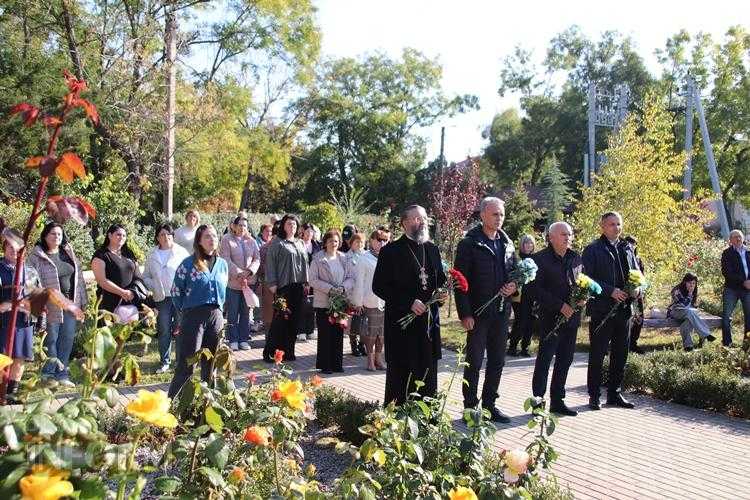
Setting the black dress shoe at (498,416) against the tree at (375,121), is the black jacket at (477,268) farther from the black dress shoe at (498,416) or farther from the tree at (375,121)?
the tree at (375,121)

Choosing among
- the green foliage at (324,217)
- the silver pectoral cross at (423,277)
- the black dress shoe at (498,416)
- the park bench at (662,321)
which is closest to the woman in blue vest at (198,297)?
the silver pectoral cross at (423,277)

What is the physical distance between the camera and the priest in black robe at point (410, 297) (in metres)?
5.92

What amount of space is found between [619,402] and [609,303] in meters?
1.18

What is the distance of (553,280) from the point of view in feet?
22.2

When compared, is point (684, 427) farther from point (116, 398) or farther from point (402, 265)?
point (116, 398)

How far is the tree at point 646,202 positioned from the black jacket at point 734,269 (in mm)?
2105

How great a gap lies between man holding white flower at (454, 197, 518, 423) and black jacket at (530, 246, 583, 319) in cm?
58

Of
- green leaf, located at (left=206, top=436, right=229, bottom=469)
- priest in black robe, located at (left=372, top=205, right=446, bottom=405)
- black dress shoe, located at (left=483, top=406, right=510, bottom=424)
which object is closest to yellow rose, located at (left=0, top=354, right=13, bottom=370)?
green leaf, located at (left=206, top=436, right=229, bottom=469)

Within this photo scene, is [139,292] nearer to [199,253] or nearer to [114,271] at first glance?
[114,271]

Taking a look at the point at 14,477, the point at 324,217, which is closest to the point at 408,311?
the point at 14,477

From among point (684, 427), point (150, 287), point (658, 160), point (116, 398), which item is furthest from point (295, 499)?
point (658, 160)

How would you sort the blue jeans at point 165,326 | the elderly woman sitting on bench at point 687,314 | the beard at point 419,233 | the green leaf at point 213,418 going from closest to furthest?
the green leaf at point 213,418 → the beard at point 419,233 → the blue jeans at point 165,326 → the elderly woman sitting on bench at point 687,314

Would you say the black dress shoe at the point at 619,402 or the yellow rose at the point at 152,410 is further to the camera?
the black dress shoe at the point at 619,402

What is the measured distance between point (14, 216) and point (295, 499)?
12.3 meters
